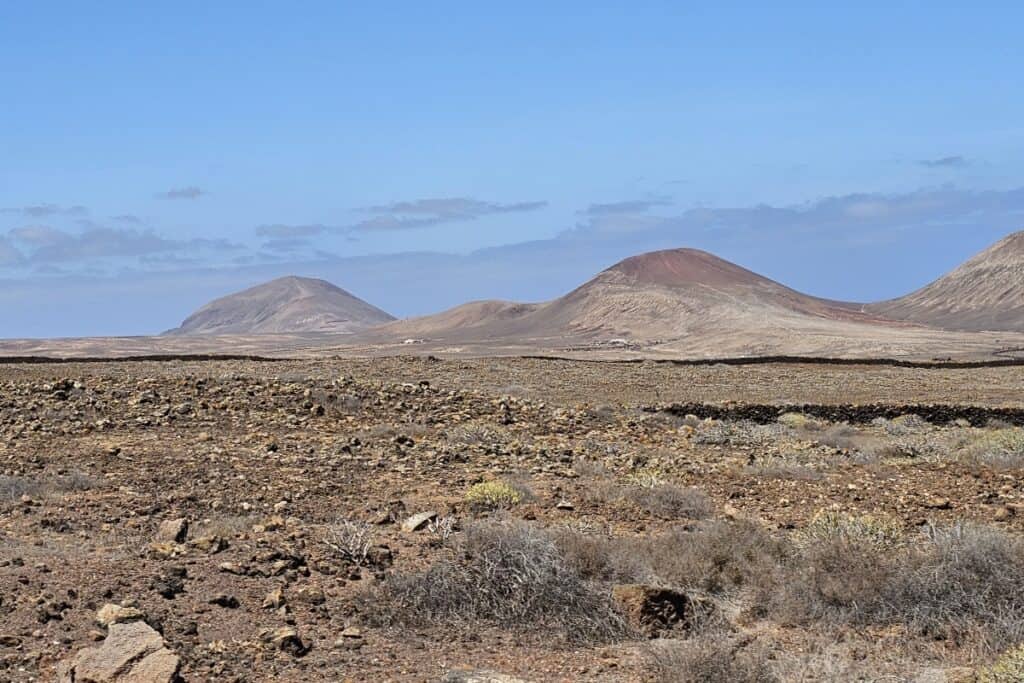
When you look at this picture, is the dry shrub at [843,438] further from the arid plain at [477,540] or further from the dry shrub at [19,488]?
the dry shrub at [19,488]

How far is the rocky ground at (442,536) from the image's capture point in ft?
20.0

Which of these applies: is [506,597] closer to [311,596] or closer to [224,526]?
[311,596]

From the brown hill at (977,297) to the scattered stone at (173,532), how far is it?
118 meters

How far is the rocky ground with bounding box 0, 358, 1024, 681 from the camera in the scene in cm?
610

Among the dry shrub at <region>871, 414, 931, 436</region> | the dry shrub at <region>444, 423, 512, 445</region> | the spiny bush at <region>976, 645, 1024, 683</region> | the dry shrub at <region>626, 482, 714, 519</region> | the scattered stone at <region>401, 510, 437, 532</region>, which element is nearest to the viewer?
the spiny bush at <region>976, 645, 1024, 683</region>

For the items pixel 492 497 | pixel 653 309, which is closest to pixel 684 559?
pixel 492 497

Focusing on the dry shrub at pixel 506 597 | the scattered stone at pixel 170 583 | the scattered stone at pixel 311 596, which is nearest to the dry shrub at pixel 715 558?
the dry shrub at pixel 506 597

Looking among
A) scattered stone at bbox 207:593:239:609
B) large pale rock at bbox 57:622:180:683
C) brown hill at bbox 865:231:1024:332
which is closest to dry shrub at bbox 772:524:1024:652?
scattered stone at bbox 207:593:239:609

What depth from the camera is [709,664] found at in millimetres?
5676

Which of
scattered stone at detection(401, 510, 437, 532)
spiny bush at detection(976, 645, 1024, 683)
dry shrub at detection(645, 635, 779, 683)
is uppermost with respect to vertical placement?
scattered stone at detection(401, 510, 437, 532)

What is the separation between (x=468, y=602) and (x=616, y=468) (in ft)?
18.7

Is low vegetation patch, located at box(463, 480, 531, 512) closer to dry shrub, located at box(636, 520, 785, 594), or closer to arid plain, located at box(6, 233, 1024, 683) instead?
arid plain, located at box(6, 233, 1024, 683)

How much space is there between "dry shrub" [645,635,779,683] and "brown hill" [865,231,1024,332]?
11818cm

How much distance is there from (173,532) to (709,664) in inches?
165
